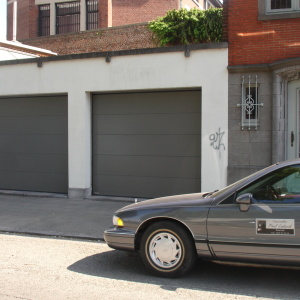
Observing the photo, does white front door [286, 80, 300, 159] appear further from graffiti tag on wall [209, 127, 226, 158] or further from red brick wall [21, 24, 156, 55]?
red brick wall [21, 24, 156, 55]

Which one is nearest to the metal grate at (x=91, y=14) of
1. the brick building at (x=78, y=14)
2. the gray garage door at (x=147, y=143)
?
the brick building at (x=78, y=14)

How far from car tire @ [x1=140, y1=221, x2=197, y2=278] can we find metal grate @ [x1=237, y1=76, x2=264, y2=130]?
17.9ft

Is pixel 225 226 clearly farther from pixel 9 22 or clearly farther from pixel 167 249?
pixel 9 22

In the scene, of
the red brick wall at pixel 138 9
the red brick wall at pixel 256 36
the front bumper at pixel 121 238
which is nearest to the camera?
the front bumper at pixel 121 238

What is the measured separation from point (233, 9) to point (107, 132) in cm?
461

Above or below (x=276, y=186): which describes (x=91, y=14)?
above

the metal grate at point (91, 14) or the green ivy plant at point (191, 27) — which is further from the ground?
the metal grate at point (91, 14)

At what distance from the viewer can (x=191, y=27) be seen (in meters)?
21.4

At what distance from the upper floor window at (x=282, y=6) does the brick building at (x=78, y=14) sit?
18335 millimetres

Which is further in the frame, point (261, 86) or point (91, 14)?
point (91, 14)

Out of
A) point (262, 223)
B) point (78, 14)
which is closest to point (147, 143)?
point (262, 223)

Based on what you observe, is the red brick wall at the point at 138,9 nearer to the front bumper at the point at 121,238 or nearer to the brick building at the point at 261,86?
the brick building at the point at 261,86

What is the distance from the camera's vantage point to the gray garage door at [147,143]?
1093cm

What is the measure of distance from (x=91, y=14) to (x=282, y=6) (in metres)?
20.4
